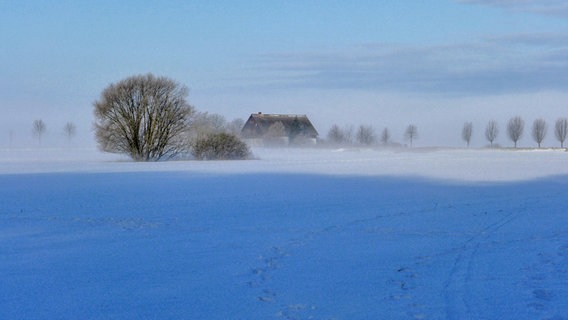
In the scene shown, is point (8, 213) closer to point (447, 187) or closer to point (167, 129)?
point (447, 187)

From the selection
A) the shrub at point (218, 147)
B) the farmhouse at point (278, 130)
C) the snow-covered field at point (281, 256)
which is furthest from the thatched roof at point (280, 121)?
the snow-covered field at point (281, 256)

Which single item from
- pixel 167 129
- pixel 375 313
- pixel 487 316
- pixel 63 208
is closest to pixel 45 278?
pixel 375 313

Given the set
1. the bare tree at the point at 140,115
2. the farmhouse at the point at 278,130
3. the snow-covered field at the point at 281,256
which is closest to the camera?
the snow-covered field at the point at 281,256

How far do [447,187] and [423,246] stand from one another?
47.9 feet

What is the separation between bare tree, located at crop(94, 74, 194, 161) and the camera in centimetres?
5562

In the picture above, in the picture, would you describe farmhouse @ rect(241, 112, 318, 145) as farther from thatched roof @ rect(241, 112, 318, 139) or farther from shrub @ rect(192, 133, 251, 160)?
shrub @ rect(192, 133, 251, 160)

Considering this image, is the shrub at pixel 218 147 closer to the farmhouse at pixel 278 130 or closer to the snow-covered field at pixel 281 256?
the snow-covered field at pixel 281 256

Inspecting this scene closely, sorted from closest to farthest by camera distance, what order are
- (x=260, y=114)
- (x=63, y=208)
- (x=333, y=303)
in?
(x=333, y=303), (x=63, y=208), (x=260, y=114)

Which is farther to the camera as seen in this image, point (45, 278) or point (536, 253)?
point (536, 253)

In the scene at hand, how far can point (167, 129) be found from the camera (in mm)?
57219

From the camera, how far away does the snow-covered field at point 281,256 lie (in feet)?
25.8

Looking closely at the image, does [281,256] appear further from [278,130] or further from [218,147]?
[278,130]

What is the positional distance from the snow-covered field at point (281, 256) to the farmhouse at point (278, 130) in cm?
9070

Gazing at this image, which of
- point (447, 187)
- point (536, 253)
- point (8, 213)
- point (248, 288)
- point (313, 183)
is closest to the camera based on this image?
point (248, 288)
